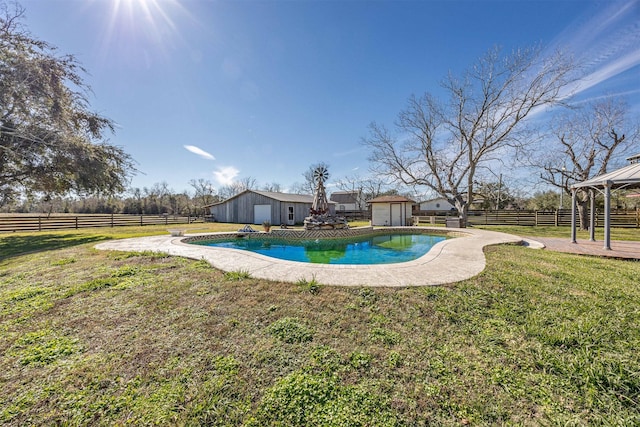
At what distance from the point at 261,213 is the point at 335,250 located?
14.5m

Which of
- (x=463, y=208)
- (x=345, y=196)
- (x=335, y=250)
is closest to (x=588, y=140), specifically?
(x=463, y=208)

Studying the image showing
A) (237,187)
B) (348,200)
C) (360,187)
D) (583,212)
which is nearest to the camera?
(583,212)

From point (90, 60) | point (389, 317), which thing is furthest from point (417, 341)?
point (90, 60)

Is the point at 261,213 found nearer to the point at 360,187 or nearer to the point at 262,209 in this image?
the point at 262,209

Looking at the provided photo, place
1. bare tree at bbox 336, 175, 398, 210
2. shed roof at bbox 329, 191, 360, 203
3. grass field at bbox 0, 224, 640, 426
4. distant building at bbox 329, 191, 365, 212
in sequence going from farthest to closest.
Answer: shed roof at bbox 329, 191, 360, 203 → distant building at bbox 329, 191, 365, 212 → bare tree at bbox 336, 175, 398, 210 → grass field at bbox 0, 224, 640, 426

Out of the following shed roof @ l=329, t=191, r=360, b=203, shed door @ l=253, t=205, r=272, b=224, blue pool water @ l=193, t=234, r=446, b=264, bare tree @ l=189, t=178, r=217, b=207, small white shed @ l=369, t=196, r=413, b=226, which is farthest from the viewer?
bare tree @ l=189, t=178, r=217, b=207

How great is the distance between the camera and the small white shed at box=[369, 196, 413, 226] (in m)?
18.5

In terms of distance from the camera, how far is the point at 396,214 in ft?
61.1

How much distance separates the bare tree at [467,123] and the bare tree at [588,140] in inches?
108

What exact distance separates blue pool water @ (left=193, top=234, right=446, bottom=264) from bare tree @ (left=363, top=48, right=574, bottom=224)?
6.88 metres

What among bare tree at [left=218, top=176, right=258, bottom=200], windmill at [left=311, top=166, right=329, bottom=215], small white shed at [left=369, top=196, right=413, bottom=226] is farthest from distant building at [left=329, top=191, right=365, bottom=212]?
windmill at [left=311, top=166, right=329, bottom=215]

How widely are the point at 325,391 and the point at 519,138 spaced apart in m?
19.3

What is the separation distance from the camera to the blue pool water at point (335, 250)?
742 cm

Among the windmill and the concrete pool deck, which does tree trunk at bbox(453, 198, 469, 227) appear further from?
the concrete pool deck
